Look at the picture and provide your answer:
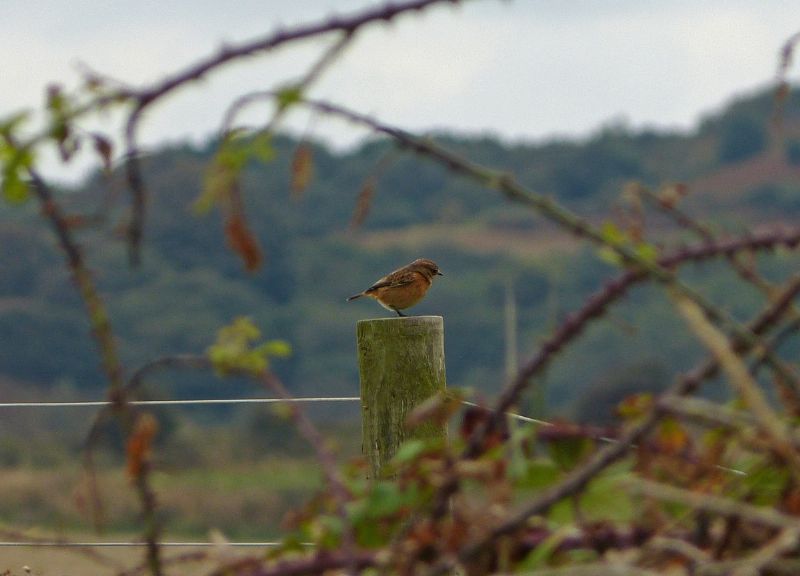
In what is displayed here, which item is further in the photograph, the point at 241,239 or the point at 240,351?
the point at 240,351

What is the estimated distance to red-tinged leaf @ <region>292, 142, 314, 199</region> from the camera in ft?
5.45

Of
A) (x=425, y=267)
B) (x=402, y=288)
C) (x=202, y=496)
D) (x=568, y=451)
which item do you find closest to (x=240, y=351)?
(x=568, y=451)

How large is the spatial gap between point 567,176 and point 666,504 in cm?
7634

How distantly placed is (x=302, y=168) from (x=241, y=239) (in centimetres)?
12

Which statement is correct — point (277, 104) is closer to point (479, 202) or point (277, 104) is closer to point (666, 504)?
point (666, 504)

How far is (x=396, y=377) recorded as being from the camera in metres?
4.28

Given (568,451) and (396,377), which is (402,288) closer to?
(396,377)

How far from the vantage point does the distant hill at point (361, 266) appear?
5722cm

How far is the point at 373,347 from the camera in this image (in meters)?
4.32

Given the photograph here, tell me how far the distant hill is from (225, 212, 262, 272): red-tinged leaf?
4539 cm

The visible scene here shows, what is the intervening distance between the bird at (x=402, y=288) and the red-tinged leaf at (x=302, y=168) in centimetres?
800

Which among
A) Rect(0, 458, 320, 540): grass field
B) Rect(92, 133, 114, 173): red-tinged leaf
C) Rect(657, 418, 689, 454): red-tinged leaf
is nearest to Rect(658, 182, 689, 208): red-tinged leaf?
Rect(657, 418, 689, 454): red-tinged leaf

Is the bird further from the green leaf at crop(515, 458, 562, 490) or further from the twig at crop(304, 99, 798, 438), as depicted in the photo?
the twig at crop(304, 99, 798, 438)

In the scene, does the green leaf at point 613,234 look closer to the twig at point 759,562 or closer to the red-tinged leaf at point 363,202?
the red-tinged leaf at point 363,202
